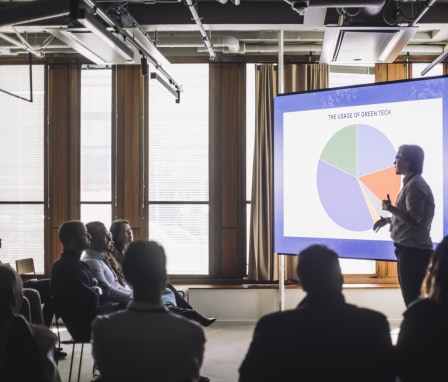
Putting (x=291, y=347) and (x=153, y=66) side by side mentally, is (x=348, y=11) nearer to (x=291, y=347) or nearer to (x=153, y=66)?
Answer: (x=153, y=66)

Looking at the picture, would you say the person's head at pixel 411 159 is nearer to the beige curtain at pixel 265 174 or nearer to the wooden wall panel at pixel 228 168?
the beige curtain at pixel 265 174

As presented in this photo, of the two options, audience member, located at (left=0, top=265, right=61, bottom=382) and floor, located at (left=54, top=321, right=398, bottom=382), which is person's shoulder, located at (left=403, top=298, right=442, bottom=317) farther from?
floor, located at (left=54, top=321, right=398, bottom=382)

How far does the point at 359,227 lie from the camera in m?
5.31

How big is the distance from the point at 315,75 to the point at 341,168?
2.12m

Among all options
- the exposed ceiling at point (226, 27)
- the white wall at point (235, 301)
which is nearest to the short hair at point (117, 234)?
the exposed ceiling at point (226, 27)

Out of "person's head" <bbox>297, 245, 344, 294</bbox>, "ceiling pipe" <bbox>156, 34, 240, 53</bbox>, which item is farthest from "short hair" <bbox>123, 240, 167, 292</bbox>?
"ceiling pipe" <bbox>156, 34, 240, 53</bbox>

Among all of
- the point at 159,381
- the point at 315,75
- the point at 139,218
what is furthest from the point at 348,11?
the point at 159,381

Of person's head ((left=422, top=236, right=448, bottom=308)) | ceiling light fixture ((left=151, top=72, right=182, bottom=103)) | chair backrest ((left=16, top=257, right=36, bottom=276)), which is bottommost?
chair backrest ((left=16, top=257, right=36, bottom=276))

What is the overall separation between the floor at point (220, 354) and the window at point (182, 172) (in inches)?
41.1

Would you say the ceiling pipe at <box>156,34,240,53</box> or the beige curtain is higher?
the ceiling pipe at <box>156,34,240,53</box>

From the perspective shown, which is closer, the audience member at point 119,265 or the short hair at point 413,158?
the short hair at point 413,158

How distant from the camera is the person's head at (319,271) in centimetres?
195

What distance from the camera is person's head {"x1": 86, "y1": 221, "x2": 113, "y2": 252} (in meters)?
4.50

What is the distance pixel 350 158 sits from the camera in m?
5.36
